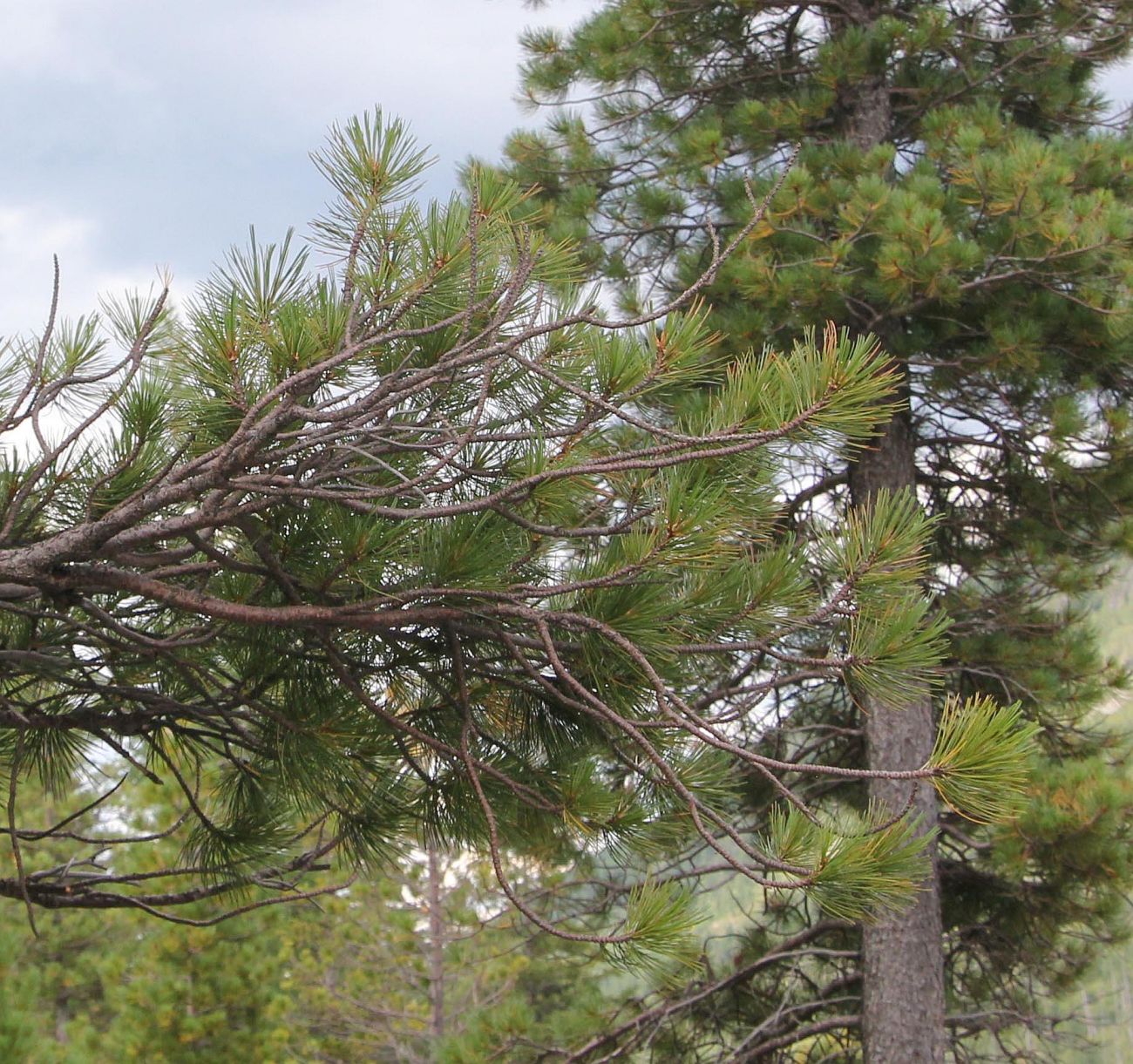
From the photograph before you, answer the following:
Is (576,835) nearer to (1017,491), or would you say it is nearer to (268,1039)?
(1017,491)

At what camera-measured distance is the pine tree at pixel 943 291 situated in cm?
479

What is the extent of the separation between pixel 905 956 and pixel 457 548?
3722mm

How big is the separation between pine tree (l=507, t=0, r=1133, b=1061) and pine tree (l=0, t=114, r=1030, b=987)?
2.65 m

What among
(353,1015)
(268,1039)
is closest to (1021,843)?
(268,1039)

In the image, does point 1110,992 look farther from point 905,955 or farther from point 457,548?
point 457,548

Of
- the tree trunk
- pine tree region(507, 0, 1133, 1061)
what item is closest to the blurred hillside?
pine tree region(507, 0, 1133, 1061)

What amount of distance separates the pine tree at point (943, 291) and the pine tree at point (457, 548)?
2645 mm

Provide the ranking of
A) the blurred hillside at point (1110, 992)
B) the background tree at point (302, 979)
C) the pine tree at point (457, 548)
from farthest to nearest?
1. the background tree at point (302, 979)
2. the blurred hillside at point (1110, 992)
3. the pine tree at point (457, 548)

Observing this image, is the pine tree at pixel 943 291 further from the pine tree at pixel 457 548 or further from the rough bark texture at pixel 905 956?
the pine tree at pixel 457 548

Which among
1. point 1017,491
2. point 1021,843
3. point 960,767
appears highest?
point 1017,491

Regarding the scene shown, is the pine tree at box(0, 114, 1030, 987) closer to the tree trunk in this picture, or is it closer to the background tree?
the tree trunk

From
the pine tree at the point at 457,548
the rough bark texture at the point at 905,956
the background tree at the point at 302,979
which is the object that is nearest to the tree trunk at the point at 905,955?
the rough bark texture at the point at 905,956

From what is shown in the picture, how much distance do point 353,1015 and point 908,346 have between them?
34.5 feet

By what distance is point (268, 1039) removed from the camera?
10.1 metres
